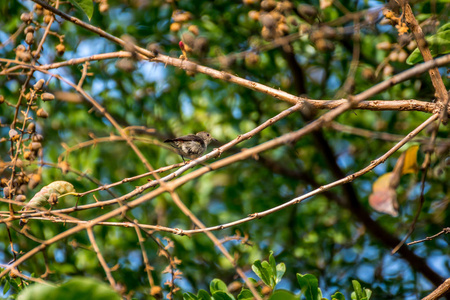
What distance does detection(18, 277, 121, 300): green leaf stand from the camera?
1.44 meters

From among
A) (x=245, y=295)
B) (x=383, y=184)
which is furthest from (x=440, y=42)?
(x=245, y=295)

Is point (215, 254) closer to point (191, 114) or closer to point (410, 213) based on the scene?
point (191, 114)

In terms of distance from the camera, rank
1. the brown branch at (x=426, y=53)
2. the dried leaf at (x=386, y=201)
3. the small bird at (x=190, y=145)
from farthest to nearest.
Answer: the small bird at (x=190, y=145) → the brown branch at (x=426, y=53) → the dried leaf at (x=386, y=201)

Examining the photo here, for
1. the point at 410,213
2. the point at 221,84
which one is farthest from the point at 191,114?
the point at 410,213

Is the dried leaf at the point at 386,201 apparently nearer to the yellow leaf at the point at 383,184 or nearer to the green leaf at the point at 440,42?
the yellow leaf at the point at 383,184

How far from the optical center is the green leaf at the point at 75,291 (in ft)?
4.73

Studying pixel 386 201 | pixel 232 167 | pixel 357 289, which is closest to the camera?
pixel 386 201

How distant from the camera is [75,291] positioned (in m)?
1.45

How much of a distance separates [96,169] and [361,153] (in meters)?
2.75

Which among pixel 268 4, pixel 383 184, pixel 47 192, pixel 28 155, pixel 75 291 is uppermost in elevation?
pixel 268 4

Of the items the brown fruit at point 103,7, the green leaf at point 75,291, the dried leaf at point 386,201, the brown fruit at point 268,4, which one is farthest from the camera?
the brown fruit at point 103,7

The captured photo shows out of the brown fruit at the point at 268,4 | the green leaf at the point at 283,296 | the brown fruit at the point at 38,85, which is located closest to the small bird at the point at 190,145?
the brown fruit at the point at 268,4

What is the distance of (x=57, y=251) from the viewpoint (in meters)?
4.54

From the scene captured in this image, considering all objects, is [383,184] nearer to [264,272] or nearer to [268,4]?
[264,272]
